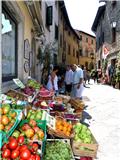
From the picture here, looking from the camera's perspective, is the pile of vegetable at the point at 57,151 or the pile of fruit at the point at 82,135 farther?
the pile of fruit at the point at 82,135

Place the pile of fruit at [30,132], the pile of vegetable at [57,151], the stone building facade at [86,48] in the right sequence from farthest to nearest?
the stone building facade at [86,48], the pile of vegetable at [57,151], the pile of fruit at [30,132]

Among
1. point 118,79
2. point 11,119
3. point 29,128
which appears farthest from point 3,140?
point 118,79

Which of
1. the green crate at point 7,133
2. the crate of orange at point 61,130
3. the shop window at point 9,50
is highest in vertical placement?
the shop window at point 9,50

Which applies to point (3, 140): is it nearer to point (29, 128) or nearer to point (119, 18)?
point (29, 128)

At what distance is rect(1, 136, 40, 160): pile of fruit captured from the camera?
13.0 ft

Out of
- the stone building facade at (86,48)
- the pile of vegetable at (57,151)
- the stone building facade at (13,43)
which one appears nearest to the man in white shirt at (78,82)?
the stone building facade at (13,43)

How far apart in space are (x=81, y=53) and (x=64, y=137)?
5474 cm

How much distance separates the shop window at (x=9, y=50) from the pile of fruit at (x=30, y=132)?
2.52 metres

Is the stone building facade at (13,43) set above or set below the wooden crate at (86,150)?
above

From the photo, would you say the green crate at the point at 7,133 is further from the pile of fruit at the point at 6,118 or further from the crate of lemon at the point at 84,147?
the crate of lemon at the point at 84,147

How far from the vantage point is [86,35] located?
62.7 meters

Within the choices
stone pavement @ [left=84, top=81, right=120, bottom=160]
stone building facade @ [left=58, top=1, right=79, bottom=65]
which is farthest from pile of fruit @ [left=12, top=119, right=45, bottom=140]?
stone building facade @ [left=58, top=1, right=79, bottom=65]

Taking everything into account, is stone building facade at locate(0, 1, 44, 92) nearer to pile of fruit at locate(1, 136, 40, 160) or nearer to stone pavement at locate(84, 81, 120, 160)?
stone pavement at locate(84, 81, 120, 160)

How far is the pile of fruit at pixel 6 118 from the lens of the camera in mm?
4145
